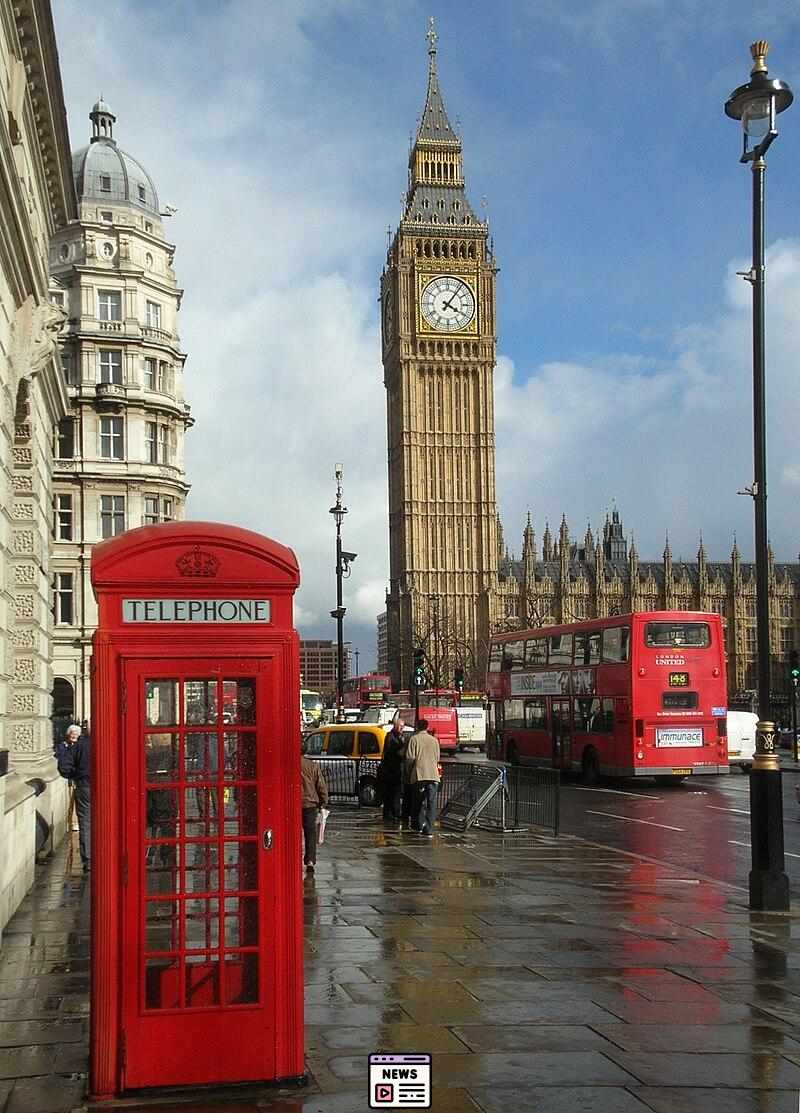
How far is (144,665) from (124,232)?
4378cm

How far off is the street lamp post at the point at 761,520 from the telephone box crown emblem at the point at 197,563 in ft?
Answer: 21.7

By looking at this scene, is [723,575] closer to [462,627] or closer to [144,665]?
[462,627]

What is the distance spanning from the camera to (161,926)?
Result: 223 inches

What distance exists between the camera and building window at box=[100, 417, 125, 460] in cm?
4550

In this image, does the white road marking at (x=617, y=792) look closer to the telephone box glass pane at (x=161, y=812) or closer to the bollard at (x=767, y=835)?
the bollard at (x=767, y=835)

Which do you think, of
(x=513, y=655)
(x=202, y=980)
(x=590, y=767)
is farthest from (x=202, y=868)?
(x=513, y=655)

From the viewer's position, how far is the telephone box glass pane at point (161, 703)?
18.8 ft

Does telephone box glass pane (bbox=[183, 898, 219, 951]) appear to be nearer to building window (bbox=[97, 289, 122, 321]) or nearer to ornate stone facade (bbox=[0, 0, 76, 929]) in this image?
ornate stone facade (bbox=[0, 0, 76, 929])

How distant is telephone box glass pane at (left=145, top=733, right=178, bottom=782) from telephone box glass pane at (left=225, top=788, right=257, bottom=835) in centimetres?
27

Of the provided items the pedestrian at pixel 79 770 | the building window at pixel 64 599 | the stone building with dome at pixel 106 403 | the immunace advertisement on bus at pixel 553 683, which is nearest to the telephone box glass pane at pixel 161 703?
the pedestrian at pixel 79 770

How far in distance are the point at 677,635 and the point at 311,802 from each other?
56.1 feet

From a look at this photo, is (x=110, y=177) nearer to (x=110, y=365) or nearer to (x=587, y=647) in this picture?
(x=110, y=365)

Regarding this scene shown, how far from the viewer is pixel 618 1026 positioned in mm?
A: 6871

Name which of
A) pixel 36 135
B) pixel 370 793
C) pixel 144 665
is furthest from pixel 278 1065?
pixel 370 793
